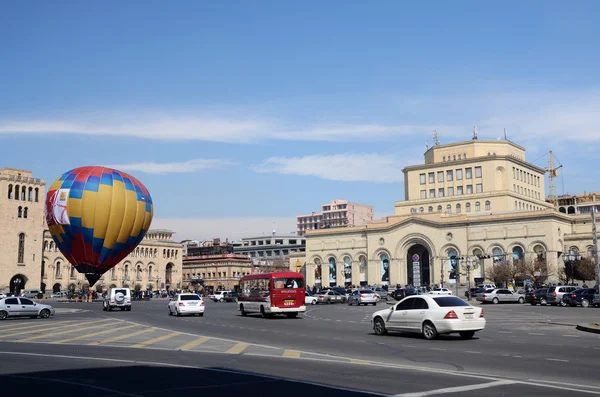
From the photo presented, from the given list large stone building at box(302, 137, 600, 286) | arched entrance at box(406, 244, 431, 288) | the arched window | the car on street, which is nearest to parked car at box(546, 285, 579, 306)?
the car on street

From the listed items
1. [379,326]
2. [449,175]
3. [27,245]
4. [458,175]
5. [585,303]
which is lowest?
[585,303]

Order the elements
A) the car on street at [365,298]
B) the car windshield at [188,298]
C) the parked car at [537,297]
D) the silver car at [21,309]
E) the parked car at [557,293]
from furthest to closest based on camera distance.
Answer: the car on street at [365,298]
the parked car at [537,297]
the parked car at [557,293]
the car windshield at [188,298]
the silver car at [21,309]

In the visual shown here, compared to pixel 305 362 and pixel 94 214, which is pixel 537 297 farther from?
pixel 305 362

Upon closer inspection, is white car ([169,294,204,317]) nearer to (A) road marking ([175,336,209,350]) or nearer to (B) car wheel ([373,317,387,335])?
(A) road marking ([175,336,209,350])

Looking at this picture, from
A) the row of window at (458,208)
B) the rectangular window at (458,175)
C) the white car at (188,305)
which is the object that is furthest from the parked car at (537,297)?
the rectangular window at (458,175)

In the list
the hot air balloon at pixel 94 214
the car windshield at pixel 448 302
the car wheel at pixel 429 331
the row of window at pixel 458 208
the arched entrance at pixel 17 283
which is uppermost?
the row of window at pixel 458 208

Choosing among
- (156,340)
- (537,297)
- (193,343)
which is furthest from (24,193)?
(193,343)

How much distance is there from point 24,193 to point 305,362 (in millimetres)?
105049

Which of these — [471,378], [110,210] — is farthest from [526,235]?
[471,378]

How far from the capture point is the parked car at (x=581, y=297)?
48281 millimetres

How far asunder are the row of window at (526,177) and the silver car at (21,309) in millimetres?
95825

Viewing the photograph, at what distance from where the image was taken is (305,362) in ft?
51.9

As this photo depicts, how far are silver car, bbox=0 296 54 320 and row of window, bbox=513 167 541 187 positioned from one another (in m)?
95.8

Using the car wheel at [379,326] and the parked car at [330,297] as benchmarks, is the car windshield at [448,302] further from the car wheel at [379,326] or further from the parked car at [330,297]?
the parked car at [330,297]
